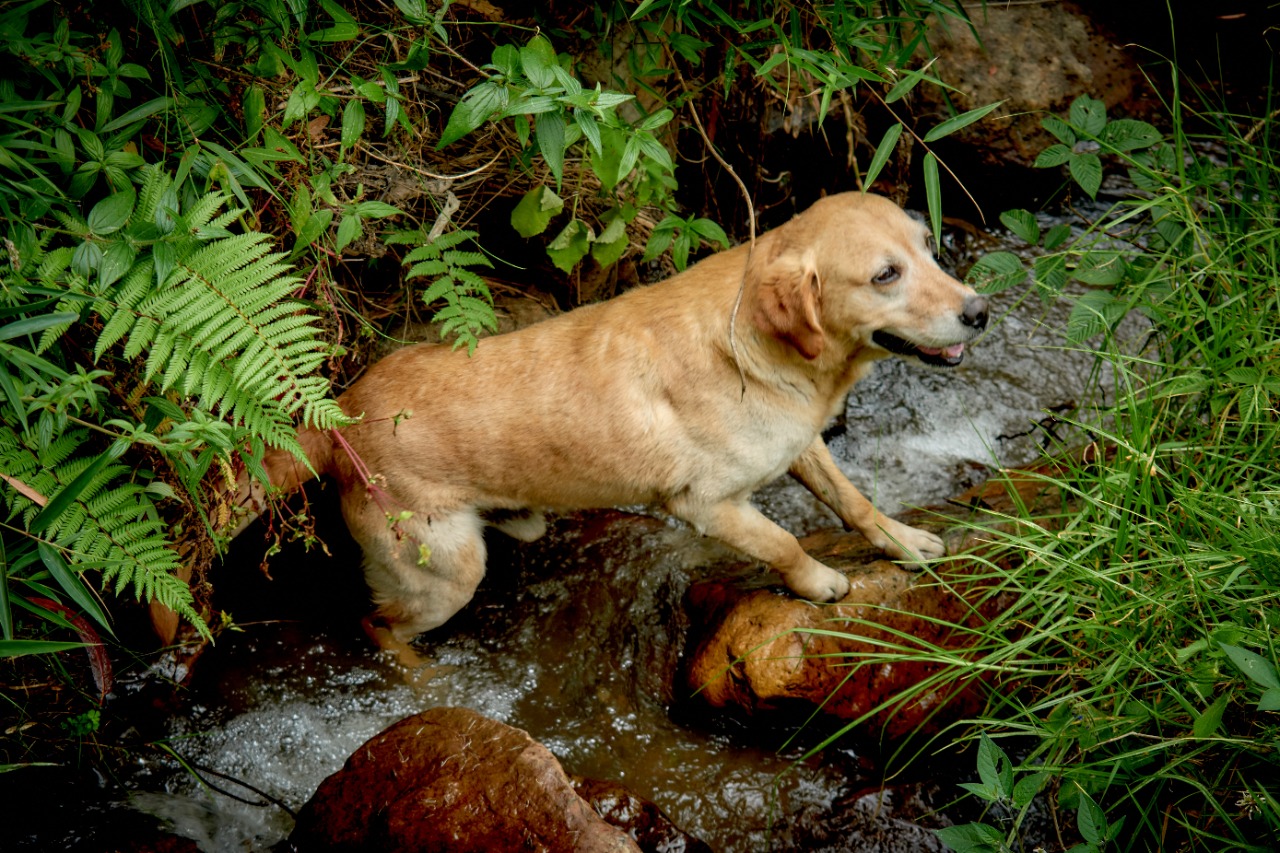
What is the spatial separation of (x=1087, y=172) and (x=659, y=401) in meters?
1.74

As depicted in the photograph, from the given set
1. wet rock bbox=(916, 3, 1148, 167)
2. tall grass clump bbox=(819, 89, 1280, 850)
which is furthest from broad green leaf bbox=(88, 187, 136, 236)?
wet rock bbox=(916, 3, 1148, 167)

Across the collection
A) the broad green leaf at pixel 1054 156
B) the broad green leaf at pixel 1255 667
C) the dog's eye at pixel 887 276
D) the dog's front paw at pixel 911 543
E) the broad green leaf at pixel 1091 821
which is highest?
the broad green leaf at pixel 1054 156

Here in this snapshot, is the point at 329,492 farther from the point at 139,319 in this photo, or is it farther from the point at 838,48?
the point at 838,48

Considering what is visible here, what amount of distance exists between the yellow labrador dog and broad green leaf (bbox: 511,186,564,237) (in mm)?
453

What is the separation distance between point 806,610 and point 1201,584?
1.30 metres

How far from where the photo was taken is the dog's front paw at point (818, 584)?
134 inches

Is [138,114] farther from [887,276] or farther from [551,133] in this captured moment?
[887,276]

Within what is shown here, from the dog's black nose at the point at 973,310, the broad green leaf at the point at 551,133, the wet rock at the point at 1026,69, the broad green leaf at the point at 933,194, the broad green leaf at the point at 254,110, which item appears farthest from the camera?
A: the wet rock at the point at 1026,69

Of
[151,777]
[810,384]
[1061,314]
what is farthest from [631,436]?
[1061,314]

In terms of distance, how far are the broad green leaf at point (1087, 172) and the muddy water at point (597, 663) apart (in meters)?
0.99

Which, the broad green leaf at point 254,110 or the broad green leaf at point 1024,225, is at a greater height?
the broad green leaf at point 254,110

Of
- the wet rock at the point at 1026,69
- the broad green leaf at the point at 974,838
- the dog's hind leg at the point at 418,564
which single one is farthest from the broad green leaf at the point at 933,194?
the wet rock at the point at 1026,69

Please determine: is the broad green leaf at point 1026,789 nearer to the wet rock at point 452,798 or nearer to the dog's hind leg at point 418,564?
the wet rock at point 452,798

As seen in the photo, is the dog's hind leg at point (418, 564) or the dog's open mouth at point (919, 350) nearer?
the dog's open mouth at point (919, 350)
